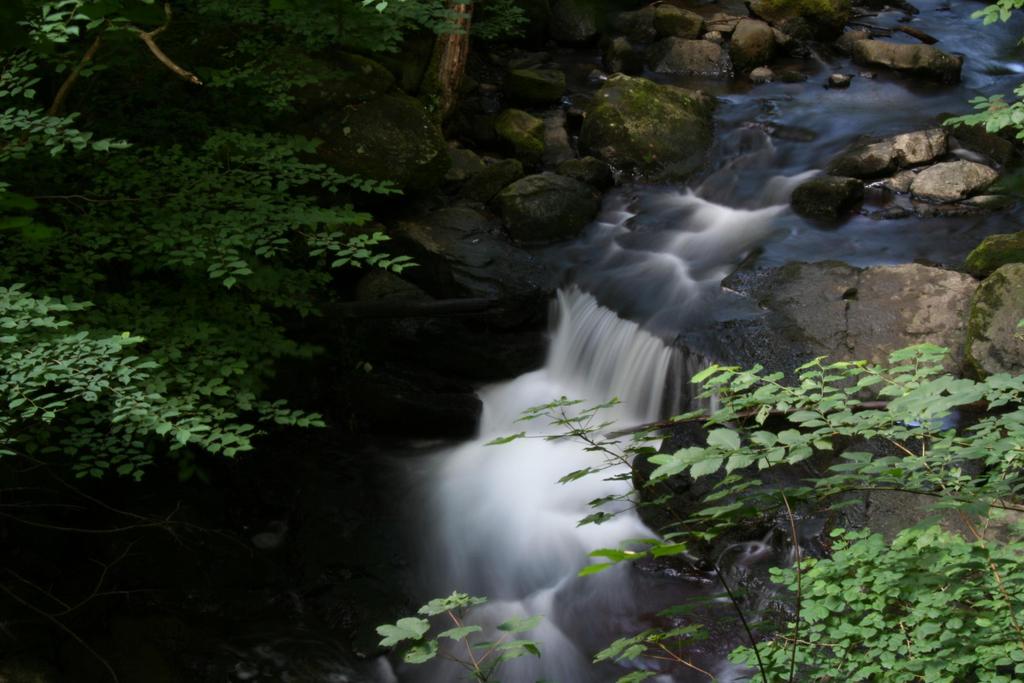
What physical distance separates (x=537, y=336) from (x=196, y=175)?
11.2 ft

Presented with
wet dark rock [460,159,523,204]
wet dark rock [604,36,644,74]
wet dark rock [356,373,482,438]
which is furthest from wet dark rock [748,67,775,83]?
wet dark rock [356,373,482,438]

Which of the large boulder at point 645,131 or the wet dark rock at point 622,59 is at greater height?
the wet dark rock at point 622,59

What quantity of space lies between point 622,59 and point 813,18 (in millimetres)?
2971

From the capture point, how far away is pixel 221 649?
4.96 m

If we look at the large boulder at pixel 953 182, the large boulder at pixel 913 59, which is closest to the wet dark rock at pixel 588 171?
the large boulder at pixel 953 182

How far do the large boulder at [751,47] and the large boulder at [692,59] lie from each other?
0.18 m

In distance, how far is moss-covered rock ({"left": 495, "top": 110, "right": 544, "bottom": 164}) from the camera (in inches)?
381

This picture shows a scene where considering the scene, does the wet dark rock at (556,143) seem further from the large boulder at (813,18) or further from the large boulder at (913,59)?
the large boulder at (913,59)

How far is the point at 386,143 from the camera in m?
7.79

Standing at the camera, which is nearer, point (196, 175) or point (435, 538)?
point (196, 175)

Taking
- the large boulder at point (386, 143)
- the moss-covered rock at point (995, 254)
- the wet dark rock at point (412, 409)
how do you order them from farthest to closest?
the large boulder at point (386, 143)
the wet dark rock at point (412, 409)
the moss-covered rock at point (995, 254)

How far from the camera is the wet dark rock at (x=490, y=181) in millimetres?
8891

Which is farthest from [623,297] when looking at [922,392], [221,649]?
[922,392]

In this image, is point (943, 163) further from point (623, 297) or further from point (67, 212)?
point (67, 212)
